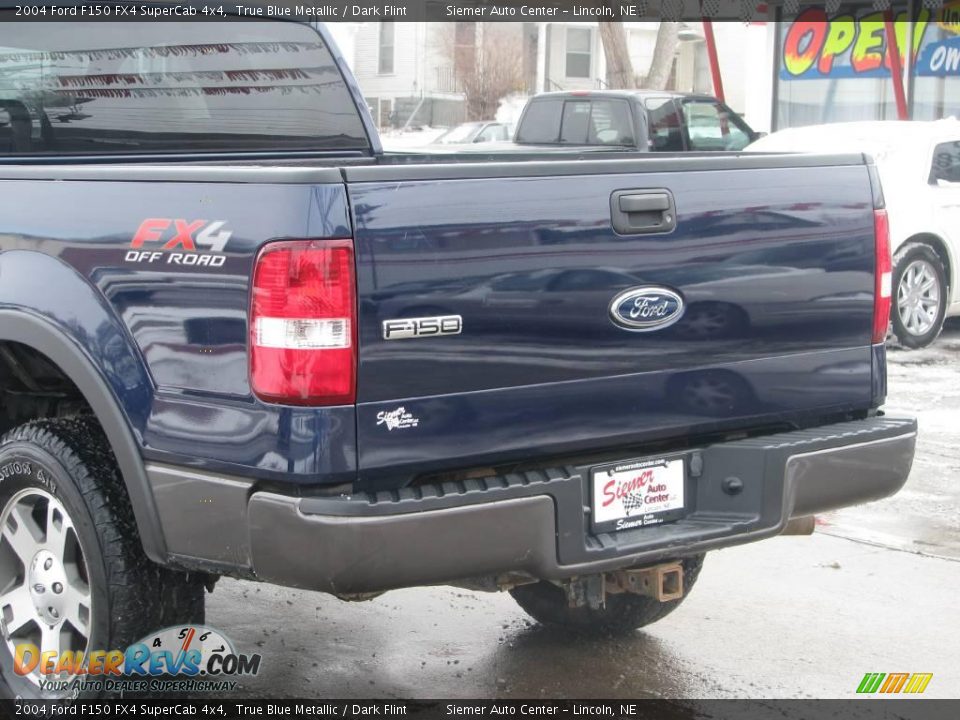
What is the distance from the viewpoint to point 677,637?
4.56 metres

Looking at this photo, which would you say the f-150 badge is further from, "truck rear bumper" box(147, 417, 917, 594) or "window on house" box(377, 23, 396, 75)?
"window on house" box(377, 23, 396, 75)

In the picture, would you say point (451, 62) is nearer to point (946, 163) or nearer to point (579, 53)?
point (579, 53)

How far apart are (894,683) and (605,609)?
940 mm

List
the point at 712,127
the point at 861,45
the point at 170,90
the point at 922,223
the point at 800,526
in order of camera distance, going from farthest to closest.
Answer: the point at 861,45 → the point at 712,127 → the point at 922,223 → the point at 170,90 → the point at 800,526

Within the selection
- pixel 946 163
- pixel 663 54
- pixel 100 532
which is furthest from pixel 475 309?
pixel 663 54

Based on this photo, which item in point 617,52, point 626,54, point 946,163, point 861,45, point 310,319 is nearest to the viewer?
point 310,319

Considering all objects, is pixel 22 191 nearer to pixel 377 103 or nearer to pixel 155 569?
pixel 155 569

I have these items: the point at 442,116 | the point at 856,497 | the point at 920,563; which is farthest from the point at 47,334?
the point at 442,116

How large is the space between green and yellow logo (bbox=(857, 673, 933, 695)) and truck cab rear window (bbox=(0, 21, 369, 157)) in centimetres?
268

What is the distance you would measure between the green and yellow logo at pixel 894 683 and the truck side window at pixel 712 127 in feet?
36.1

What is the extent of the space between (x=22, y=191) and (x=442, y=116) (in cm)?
3624

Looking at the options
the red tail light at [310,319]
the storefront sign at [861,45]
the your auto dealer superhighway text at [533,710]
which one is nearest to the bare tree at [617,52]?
the storefront sign at [861,45]

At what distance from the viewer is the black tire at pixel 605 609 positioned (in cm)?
447

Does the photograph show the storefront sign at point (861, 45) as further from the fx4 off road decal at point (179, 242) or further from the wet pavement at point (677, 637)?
the fx4 off road decal at point (179, 242)
